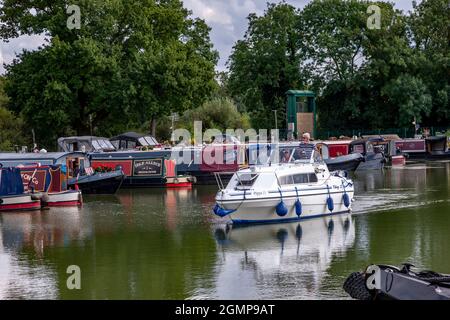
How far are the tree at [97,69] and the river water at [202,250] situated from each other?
64.1 feet

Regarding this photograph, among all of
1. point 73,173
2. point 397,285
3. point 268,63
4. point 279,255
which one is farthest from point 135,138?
point 397,285

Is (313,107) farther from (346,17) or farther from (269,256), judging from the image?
(269,256)

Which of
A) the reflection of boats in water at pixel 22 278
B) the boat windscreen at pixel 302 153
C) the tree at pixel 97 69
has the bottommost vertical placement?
the reflection of boats in water at pixel 22 278

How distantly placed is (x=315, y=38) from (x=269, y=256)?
156 ft

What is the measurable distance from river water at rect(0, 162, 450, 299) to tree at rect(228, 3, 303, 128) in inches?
1372

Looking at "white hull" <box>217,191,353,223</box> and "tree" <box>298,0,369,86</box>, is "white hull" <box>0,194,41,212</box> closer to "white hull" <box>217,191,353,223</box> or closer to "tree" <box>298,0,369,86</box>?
"white hull" <box>217,191,353,223</box>

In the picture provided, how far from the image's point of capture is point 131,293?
18391 millimetres

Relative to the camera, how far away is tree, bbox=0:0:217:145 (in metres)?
52.8

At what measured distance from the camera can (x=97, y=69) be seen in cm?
5325

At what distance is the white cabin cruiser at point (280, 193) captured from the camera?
26656 millimetres

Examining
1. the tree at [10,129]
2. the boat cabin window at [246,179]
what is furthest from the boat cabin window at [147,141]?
the boat cabin window at [246,179]

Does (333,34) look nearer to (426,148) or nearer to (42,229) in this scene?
(426,148)

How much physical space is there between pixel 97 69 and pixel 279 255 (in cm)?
3287

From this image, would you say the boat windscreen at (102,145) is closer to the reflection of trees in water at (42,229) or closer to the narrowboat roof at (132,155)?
the narrowboat roof at (132,155)
